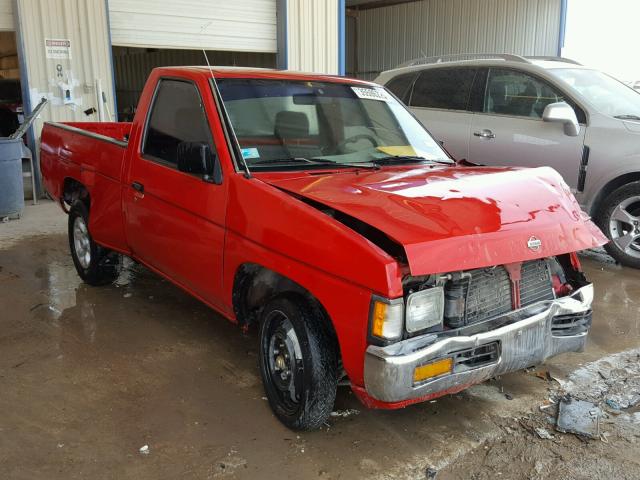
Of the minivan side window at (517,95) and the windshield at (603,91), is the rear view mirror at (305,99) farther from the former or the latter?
the windshield at (603,91)

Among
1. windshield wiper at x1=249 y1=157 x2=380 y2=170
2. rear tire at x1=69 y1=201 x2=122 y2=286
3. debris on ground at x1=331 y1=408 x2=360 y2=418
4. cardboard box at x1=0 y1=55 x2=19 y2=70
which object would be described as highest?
cardboard box at x1=0 y1=55 x2=19 y2=70

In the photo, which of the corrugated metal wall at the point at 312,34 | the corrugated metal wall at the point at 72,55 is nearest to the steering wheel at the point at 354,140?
the corrugated metal wall at the point at 72,55

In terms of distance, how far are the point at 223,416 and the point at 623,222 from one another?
461 cm

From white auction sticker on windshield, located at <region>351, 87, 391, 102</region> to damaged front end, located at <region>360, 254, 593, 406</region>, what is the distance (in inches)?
72.0

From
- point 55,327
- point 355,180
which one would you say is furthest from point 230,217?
point 55,327

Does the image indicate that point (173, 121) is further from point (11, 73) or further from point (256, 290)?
point (11, 73)

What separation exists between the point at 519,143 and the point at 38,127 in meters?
7.07

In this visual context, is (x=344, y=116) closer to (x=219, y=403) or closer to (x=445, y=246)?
(x=445, y=246)

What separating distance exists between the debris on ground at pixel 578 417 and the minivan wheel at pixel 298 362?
1.31 meters

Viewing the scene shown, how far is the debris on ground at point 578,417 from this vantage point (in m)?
3.19

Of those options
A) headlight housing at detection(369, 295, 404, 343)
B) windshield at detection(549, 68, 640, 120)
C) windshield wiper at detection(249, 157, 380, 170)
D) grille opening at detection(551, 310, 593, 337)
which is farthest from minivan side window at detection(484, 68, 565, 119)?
headlight housing at detection(369, 295, 404, 343)

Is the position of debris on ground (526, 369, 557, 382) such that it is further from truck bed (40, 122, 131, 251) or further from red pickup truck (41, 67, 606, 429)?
truck bed (40, 122, 131, 251)

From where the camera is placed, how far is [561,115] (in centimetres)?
588

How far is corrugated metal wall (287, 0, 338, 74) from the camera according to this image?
38.0 feet
